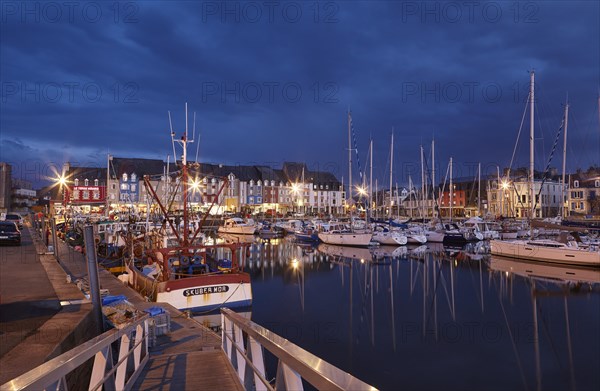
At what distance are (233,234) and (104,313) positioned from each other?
68.8 m

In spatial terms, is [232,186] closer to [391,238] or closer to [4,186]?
[4,186]

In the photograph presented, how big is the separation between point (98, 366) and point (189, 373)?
273cm

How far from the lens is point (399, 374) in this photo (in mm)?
15398

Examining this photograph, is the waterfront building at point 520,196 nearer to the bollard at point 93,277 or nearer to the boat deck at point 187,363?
the boat deck at point 187,363

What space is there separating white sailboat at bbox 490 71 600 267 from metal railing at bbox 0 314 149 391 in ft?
133

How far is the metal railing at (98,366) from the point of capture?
2914 millimetres

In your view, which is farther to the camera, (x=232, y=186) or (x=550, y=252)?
(x=232, y=186)

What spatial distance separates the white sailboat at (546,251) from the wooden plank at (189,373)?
39079 millimetres

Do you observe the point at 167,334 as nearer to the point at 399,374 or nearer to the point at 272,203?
the point at 399,374

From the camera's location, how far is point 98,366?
208 inches

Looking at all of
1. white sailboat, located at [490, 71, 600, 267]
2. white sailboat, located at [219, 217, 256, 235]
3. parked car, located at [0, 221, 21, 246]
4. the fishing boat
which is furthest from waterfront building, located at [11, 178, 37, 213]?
white sailboat, located at [490, 71, 600, 267]

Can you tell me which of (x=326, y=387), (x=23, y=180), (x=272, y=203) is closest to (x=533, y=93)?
(x=326, y=387)

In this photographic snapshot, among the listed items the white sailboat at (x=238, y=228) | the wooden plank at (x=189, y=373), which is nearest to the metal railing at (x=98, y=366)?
the wooden plank at (x=189, y=373)

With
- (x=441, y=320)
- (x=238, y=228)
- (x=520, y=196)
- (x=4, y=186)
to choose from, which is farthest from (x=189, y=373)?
(x=4, y=186)
